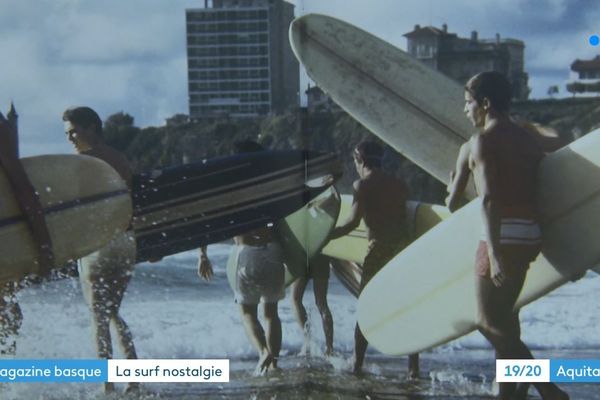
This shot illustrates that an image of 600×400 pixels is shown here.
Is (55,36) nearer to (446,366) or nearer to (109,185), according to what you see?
(109,185)

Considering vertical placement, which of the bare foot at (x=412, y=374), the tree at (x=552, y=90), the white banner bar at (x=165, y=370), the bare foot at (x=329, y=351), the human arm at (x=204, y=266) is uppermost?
the tree at (x=552, y=90)

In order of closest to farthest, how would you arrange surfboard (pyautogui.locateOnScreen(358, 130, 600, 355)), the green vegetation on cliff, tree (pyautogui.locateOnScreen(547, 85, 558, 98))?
surfboard (pyautogui.locateOnScreen(358, 130, 600, 355))
tree (pyautogui.locateOnScreen(547, 85, 558, 98))
the green vegetation on cliff

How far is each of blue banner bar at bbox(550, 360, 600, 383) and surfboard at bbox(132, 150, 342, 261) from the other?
0.99m

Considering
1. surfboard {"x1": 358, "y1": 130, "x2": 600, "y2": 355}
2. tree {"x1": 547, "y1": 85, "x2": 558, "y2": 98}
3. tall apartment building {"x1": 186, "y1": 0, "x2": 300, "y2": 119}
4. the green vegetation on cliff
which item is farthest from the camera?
tall apartment building {"x1": 186, "y1": 0, "x2": 300, "y2": 119}

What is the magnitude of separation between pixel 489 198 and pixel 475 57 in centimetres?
47

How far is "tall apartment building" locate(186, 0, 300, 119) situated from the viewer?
3.53m

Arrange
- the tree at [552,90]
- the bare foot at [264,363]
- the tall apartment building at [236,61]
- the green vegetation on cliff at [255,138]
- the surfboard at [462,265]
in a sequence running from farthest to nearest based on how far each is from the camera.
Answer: the bare foot at [264,363] < the tall apartment building at [236,61] < the green vegetation on cliff at [255,138] < the tree at [552,90] < the surfboard at [462,265]

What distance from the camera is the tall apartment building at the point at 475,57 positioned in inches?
131

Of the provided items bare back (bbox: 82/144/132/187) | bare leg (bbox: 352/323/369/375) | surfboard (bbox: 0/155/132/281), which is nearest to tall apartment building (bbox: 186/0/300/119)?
bare back (bbox: 82/144/132/187)

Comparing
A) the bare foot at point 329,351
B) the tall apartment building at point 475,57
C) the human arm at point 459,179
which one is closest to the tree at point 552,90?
the tall apartment building at point 475,57

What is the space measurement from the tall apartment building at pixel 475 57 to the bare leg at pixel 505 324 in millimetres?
627

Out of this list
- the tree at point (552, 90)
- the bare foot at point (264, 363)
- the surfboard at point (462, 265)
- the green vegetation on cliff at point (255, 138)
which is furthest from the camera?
the bare foot at point (264, 363)

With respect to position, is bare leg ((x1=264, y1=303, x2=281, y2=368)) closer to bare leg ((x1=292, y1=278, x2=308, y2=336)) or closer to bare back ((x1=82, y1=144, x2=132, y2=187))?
bare leg ((x1=292, y1=278, x2=308, y2=336))

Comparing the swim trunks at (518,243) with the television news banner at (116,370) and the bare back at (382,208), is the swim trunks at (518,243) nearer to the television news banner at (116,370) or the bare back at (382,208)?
the bare back at (382,208)
